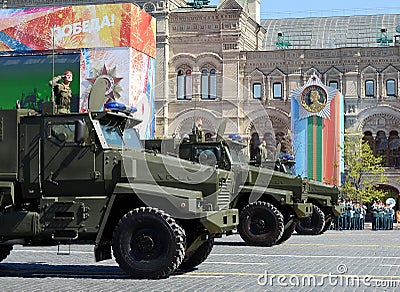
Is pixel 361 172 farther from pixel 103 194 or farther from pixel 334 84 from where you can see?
pixel 103 194

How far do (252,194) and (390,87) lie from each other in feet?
124

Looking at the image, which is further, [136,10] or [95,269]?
[136,10]

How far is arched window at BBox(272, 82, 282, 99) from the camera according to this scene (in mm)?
57406

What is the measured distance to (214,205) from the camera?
42.4ft

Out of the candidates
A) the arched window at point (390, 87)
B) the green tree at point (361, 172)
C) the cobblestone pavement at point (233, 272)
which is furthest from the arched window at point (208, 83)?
the cobblestone pavement at point (233, 272)

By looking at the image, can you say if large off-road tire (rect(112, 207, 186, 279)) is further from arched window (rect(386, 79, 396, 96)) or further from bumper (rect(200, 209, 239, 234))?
arched window (rect(386, 79, 396, 96))

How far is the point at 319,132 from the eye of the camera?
49.7 metres

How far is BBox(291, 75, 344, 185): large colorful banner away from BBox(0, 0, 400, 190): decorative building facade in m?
4.37

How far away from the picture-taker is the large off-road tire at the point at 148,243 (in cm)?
1217

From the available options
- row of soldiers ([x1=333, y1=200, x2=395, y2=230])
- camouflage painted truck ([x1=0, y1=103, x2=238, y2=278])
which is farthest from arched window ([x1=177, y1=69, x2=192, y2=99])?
camouflage painted truck ([x1=0, y1=103, x2=238, y2=278])

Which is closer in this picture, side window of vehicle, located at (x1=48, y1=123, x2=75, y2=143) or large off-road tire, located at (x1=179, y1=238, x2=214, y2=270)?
side window of vehicle, located at (x1=48, y1=123, x2=75, y2=143)

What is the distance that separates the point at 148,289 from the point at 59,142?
10.2 ft

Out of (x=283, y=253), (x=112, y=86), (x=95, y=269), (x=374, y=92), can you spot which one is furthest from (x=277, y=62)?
(x=95, y=269)

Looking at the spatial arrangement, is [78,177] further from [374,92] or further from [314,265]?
[374,92]
